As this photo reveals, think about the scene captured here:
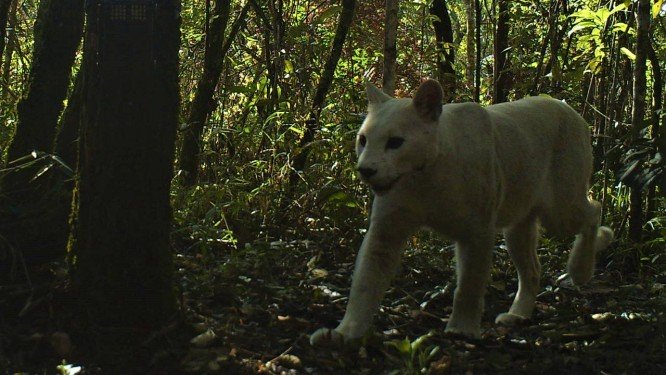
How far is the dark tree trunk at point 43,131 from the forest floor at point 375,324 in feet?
1.36

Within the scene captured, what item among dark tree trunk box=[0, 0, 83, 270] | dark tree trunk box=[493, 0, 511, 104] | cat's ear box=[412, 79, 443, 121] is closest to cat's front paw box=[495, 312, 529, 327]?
cat's ear box=[412, 79, 443, 121]

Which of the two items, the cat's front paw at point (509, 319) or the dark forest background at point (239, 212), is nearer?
the dark forest background at point (239, 212)

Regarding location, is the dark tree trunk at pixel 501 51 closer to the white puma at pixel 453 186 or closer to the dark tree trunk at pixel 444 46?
the dark tree trunk at pixel 444 46

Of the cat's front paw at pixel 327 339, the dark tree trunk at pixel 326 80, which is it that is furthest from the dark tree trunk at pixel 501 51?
the cat's front paw at pixel 327 339

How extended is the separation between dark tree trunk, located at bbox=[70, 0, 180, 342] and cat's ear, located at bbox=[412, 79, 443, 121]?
1.16 m

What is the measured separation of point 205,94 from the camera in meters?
7.06

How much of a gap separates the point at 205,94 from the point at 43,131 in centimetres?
267

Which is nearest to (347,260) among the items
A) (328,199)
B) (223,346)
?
(328,199)

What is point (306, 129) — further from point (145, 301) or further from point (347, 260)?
point (145, 301)

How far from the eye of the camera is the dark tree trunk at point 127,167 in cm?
333

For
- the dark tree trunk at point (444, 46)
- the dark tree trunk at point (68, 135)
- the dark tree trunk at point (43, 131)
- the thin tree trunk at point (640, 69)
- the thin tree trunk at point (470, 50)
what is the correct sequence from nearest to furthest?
the dark tree trunk at point (43, 131) < the dark tree trunk at point (68, 135) < the thin tree trunk at point (640, 69) < the dark tree trunk at point (444, 46) < the thin tree trunk at point (470, 50)

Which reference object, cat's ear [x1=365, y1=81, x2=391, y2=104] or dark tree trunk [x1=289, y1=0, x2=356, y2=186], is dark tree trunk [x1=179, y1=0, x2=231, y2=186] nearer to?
dark tree trunk [x1=289, y1=0, x2=356, y2=186]

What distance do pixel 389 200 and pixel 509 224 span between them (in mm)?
1038

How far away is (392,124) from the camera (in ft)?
13.2
